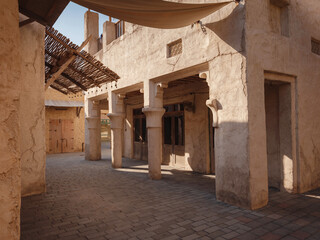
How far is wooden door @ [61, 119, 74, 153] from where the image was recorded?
16177mm

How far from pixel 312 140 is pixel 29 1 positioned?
716 centimetres

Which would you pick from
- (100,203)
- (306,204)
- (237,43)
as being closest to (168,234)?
(100,203)

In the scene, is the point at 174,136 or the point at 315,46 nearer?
the point at 315,46

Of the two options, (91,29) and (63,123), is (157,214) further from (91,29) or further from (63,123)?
(63,123)

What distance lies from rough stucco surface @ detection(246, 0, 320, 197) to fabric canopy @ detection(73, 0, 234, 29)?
1.15 m

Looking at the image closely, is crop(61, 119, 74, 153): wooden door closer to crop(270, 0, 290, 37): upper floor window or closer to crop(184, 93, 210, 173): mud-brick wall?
crop(184, 93, 210, 173): mud-brick wall

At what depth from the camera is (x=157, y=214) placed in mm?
4445

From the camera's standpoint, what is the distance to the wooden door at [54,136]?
1577 centimetres

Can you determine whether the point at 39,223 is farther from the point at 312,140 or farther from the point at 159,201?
the point at 312,140

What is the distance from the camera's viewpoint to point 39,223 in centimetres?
402

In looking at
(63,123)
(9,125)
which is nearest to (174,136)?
(9,125)

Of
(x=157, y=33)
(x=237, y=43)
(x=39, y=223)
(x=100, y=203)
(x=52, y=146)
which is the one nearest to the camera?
(x=39, y=223)

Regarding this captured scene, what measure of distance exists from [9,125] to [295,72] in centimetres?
595

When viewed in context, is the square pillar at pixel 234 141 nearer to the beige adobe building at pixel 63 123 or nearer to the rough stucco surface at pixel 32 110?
the rough stucco surface at pixel 32 110
